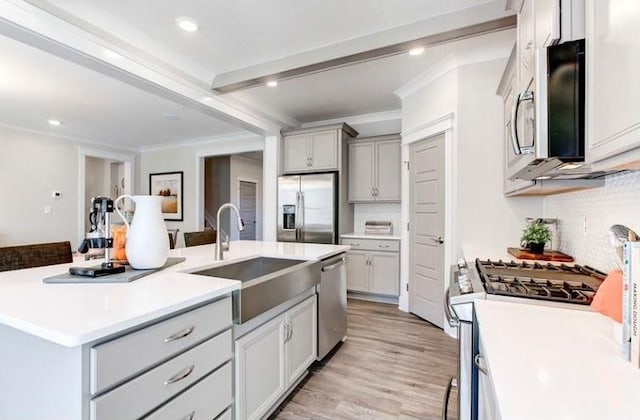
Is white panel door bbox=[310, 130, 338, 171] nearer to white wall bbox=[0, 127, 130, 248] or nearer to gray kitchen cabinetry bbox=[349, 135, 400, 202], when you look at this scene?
gray kitchen cabinetry bbox=[349, 135, 400, 202]

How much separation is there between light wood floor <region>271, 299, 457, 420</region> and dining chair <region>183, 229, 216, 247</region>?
66.2 inches

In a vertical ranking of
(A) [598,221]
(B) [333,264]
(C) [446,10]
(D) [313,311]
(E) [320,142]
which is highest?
(C) [446,10]

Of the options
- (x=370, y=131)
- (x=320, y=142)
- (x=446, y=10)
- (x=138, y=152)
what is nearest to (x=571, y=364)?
(x=446, y=10)

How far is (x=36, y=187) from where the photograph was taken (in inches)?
199

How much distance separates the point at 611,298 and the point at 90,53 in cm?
318

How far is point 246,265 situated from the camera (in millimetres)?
2393

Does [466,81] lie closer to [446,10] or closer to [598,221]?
[446,10]

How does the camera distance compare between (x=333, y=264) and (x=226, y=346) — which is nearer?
(x=226, y=346)

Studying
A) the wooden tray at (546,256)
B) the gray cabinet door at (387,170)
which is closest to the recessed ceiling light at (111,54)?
the gray cabinet door at (387,170)

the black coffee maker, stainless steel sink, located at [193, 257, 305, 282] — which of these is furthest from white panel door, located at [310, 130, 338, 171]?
the black coffee maker

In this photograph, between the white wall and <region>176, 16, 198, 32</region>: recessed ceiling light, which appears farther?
the white wall

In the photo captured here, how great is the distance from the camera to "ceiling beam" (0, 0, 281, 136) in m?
1.87

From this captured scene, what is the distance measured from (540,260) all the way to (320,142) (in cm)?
299

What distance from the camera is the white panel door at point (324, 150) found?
13.9 feet
